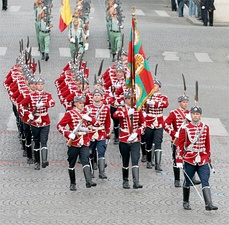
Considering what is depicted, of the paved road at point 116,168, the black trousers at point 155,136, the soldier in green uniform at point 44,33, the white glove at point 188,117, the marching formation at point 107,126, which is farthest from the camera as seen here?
the soldier in green uniform at point 44,33

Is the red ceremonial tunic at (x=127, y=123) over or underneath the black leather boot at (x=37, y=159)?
over

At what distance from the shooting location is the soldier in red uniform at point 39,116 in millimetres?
19828

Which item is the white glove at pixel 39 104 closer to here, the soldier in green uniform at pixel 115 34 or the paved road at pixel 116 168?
the paved road at pixel 116 168

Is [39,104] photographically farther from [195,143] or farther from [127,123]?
[195,143]

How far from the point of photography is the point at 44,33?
33.7 metres

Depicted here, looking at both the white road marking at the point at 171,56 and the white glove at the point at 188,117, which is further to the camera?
the white road marking at the point at 171,56

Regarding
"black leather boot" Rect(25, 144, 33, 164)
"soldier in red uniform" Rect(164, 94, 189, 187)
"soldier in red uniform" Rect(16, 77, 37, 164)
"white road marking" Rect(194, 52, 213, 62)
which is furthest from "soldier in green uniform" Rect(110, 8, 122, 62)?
"soldier in red uniform" Rect(164, 94, 189, 187)

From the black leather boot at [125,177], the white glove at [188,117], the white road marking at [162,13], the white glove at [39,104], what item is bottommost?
the white road marking at [162,13]

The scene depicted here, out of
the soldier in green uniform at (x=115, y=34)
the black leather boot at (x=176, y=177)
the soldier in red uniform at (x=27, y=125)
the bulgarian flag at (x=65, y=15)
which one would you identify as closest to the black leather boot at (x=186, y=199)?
the black leather boot at (x=176, y=177)

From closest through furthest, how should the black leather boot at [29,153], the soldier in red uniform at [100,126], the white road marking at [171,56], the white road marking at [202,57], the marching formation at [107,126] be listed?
the marching formation at [107,126] < the soldier in red uniform at [100,126] < the black leather boot at [29,153] < the white road marking at [171,56] < the white road marking at [202,57]

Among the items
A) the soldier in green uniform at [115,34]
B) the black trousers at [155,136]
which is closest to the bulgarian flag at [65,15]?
the soldier in green uniform at [115,34]

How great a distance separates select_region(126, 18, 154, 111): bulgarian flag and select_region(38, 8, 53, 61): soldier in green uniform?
15.2 metres

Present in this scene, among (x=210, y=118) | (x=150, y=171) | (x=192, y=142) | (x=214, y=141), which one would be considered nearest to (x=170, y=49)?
(x=210, y=118)

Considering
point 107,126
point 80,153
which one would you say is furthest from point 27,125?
point 80,153
